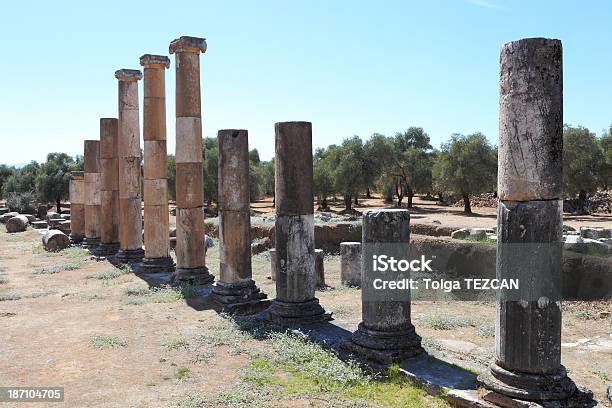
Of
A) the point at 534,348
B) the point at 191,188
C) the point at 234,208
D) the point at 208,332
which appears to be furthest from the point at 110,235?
the point at 534,348

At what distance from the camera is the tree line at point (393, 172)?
117 feet

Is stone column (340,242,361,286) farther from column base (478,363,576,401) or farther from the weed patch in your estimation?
the weed patch

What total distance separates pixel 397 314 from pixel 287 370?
1.84m

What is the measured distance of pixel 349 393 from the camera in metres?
6.84

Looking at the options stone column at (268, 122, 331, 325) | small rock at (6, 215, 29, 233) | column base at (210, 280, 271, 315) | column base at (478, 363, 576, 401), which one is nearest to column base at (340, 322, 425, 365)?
column base at (478, 363, 576, 401)

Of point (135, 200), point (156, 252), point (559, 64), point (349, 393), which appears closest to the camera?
point (559, 64)

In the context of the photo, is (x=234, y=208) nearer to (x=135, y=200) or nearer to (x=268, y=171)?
(x=135, y=200)

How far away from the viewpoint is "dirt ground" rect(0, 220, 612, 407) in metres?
7.31

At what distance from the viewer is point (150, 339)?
31.1 ft

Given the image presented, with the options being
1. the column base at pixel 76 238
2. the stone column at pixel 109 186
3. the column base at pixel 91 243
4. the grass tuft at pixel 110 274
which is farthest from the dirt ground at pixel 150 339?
the column base at pixel 76 238

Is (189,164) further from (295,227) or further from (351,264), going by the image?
(351,264)

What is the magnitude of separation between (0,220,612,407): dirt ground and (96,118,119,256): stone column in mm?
4255

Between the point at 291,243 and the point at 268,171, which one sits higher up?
the point at 268,171

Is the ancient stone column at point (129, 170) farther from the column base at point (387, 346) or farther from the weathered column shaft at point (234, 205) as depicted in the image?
the column base at point (387, 346)
